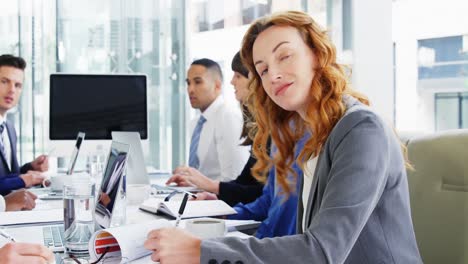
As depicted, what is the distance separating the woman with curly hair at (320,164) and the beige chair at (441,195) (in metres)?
0.24

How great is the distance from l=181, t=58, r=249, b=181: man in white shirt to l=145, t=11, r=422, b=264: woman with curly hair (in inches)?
63.0

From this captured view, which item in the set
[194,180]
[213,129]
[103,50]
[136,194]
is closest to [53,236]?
[136,194]

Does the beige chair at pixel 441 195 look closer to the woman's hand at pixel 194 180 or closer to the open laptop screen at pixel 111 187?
the open laptop screen at pixel 111 187

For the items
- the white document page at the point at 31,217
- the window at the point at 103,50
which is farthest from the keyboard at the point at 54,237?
the window at the point at 103,50

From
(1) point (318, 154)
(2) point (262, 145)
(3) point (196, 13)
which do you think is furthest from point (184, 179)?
(3) point (196, 13)

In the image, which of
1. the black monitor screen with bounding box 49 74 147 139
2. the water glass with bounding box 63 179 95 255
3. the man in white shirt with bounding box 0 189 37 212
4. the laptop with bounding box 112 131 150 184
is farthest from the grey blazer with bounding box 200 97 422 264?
the black monitor screen with bounding box 49 74 147 139

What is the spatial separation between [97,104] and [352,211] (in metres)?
2.18

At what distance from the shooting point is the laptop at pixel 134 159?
2285mm

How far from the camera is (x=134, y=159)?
2.30 meters

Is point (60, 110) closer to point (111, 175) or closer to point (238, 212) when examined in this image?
point (238, 212)

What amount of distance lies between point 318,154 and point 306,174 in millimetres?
121

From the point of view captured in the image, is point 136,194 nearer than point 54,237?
No

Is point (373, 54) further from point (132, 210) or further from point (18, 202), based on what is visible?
point (18, 202)

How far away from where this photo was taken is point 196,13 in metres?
4.45
